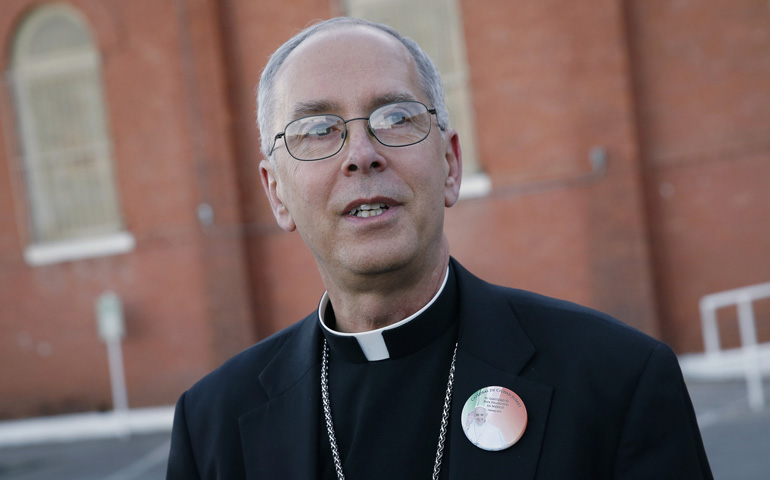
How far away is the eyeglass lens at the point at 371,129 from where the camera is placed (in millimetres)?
1819

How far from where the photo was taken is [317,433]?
1964 mm

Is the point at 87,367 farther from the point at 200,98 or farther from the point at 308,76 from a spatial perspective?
the point at 308,76

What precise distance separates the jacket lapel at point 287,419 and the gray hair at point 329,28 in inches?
20.7

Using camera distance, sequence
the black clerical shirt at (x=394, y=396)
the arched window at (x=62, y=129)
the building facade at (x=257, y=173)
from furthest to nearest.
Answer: the arched window at (x=62, y=129) → the building facade at (x=257, y=173) → the black clerical shirt at (x=394, y=396)

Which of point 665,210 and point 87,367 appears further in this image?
point 87,367

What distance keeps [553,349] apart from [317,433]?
594 millimetres

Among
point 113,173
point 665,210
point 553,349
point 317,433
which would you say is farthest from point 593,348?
point 113,173

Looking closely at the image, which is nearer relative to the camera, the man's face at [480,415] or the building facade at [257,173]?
the man's face at [480,415]

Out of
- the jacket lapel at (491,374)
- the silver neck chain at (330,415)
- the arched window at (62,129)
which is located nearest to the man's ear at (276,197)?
the silver neck chain at (330,415)

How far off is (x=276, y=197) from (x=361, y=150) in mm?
428

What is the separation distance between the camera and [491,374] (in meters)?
1.82

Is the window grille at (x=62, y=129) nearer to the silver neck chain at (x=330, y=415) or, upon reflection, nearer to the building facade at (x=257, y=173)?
the building facade at (x=257, y=173)

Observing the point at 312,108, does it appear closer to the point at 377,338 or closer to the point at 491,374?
the point at 377,338

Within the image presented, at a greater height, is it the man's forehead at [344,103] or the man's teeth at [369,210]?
the man's forehead at [344,103]
